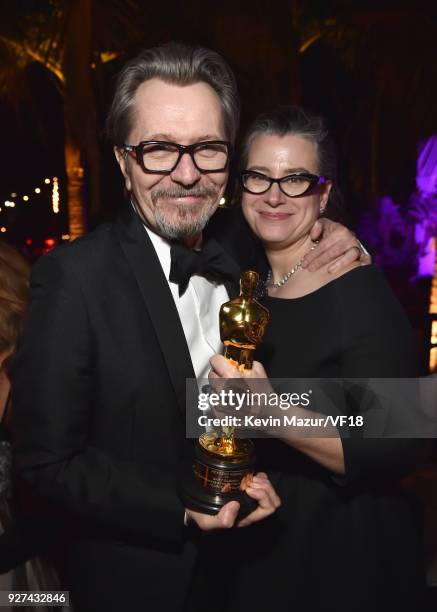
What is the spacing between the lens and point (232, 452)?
1.43 meters

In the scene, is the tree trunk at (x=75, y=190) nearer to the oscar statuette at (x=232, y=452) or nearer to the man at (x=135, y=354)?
the man at (x=135, y=354)

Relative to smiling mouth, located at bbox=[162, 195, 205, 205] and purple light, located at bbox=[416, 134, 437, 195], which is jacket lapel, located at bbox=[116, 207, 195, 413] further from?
purple light, located at bbox=[416, 134, 437, 195]

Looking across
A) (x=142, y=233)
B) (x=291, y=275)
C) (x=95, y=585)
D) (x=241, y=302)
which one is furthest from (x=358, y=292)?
(x=95, y=585)

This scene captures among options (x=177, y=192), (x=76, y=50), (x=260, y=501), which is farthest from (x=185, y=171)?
(x=76, y=50)

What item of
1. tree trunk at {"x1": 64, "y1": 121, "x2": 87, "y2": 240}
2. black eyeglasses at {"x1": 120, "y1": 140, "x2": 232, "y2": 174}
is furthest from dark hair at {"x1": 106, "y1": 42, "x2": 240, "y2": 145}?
tree trunk at {"x1": 64, "y1": 121, "x2": 87, "y2": 240}

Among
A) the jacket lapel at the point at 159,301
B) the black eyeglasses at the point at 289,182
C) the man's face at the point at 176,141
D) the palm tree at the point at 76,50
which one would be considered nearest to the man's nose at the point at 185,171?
the man's face at the point at 176,141

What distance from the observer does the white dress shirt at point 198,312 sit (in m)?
1.87

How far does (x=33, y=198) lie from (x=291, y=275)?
A: 45.8ft

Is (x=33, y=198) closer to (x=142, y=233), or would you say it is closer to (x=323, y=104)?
(x=323, y=104)

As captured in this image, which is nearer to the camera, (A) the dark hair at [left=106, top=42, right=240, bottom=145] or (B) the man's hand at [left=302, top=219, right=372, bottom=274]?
(A) the dark hair at [left=106, top=42, right=240, bottom=145]

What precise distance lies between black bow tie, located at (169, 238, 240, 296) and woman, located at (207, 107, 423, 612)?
0.31 meters

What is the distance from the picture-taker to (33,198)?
14586mm

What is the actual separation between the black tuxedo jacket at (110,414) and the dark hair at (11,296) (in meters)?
0.45

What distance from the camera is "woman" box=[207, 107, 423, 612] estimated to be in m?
1.71
